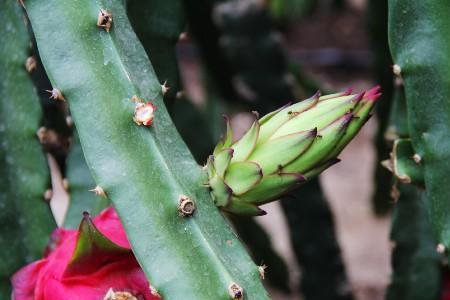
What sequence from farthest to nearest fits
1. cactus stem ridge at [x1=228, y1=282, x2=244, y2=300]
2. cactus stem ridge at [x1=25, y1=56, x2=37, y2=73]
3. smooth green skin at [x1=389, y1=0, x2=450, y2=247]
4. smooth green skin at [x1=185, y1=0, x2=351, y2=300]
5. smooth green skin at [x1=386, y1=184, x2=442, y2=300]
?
1. smooth green skin at [x1=185, y1=0, x2=351, y2=300]
2. smooth green skin at [x1=386, y1=184, x2=442, y2=300]
3. cactus stem ridge at [x1=25, y1=56, x2=37, y2=73]
4. smooth green skin at [x1=389, y1=0, x2=450, y2=247]
5. cactus stem ridge at [x1=228, y1=282, x2=244, y2=300]

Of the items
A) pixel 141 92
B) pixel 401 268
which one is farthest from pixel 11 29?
pixel 401 268

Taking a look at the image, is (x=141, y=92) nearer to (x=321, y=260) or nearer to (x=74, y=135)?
(x=74, y=135)

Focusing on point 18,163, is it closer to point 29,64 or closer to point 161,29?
point 29,64

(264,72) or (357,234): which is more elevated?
(264,72)

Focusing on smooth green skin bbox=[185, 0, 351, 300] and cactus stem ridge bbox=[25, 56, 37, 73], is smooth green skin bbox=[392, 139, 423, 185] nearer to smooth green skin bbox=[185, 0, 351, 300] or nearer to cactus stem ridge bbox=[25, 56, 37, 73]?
cactus stem ridge bbox=[25, 56, 37, 73]

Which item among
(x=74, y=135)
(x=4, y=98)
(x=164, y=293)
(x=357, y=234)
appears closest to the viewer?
(x=164, y=293)

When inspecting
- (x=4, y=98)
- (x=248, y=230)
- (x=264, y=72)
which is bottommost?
(x=248, y=230)

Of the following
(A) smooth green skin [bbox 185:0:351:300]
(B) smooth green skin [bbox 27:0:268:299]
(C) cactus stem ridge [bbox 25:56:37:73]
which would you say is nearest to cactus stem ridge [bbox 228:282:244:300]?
(B) smooth green skin [bbox 27:0:268:299]
